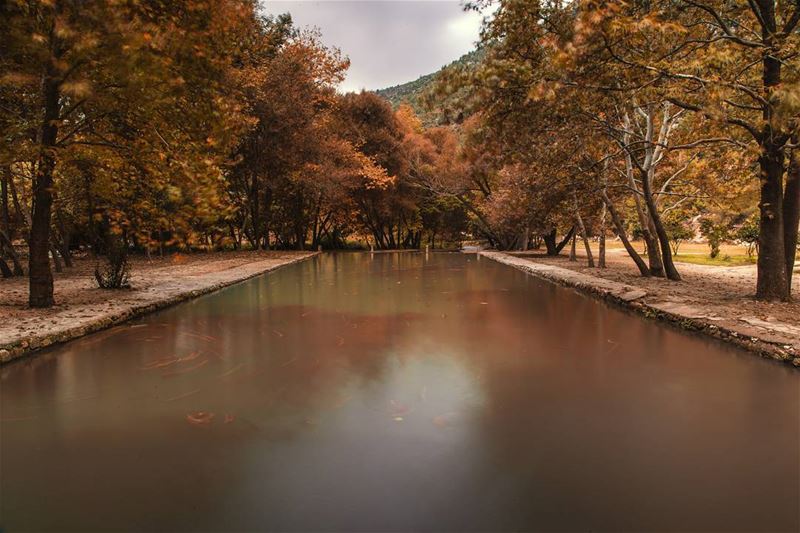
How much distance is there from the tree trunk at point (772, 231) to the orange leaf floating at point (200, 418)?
9.12m

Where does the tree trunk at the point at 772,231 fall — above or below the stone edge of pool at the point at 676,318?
above

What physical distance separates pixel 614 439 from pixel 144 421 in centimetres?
362

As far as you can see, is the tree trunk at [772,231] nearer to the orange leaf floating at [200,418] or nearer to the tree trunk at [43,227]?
the orange leaf floating at [200,418]

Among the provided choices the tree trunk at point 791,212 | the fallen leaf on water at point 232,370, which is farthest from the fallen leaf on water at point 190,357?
the tree trunk at point 791,212

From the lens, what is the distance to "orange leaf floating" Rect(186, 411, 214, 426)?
3793mm

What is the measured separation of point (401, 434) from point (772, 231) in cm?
834

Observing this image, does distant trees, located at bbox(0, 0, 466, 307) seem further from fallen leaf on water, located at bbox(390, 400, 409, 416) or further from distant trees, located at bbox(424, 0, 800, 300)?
distant trees, located at bbox(424, 0, 800, 300)

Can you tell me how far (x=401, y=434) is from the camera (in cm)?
356

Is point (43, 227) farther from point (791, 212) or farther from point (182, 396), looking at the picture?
point (791, 212)

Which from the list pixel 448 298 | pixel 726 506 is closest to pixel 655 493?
pixel 726 506

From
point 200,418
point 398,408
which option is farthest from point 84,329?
point 398,408

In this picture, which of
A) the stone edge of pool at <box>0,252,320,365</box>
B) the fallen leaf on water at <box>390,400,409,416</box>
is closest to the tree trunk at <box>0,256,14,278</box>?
the stone edge of pool at <box>0,252,320,365</box>

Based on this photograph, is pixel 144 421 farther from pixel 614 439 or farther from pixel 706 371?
pixel 706 371

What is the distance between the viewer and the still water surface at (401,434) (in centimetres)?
262
